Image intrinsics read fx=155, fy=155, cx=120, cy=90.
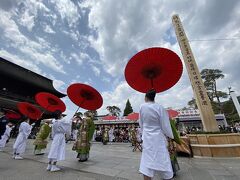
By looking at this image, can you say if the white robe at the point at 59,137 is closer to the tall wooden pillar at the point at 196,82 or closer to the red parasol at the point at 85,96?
the red parasol at the point at 85,96

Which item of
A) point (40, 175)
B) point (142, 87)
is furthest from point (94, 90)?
point (40, 175)

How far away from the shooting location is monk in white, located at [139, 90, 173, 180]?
223 centimetres

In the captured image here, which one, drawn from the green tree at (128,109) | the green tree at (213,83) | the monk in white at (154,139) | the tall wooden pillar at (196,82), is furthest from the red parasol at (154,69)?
the green tree at (128,109)

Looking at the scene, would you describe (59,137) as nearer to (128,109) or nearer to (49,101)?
(49,101)

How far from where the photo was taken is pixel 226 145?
6.04 meters

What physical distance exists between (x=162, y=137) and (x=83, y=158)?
4.58 metres

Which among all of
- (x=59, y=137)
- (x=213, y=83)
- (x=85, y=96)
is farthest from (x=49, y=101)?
(x=213, y=83)

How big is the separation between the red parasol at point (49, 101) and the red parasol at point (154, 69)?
405cm

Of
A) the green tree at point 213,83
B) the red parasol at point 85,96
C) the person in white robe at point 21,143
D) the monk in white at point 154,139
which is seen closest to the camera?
the monk in white at point 154,139

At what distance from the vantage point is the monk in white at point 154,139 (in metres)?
2.23

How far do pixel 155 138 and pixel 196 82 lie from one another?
712 centimetres

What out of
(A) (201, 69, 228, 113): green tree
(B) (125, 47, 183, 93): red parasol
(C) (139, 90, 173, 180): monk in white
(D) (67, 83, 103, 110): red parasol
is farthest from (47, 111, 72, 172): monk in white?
(A) (201, 69, 228, 113): green tree

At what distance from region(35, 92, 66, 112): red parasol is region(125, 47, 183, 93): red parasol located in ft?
13.3

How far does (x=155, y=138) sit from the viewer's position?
2359 mm
